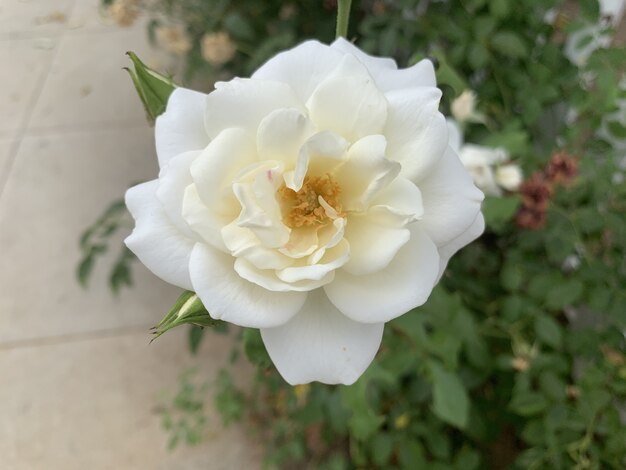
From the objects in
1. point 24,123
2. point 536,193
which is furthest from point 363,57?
point 24,123

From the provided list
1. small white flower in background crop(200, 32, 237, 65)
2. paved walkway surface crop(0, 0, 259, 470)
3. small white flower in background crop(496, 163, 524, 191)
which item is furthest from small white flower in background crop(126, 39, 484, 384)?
paved walkway surface crop(0, 0, 259, 470)

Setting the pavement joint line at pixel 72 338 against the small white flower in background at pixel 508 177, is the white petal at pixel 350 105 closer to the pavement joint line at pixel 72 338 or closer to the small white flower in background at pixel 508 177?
the small white flower in background at pixel 508 177

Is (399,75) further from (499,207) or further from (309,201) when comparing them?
(499,207)

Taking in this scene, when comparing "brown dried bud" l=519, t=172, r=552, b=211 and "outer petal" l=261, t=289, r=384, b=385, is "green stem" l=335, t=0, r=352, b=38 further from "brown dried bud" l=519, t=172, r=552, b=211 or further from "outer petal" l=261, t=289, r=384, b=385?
"brown dried bud" l=519, t=172, r=552, b=211

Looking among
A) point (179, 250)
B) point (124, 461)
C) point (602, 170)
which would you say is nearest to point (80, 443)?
point (124, 461)

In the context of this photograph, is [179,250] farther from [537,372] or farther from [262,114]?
[537,372]

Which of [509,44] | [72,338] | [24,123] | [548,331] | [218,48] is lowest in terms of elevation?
[72,338]
